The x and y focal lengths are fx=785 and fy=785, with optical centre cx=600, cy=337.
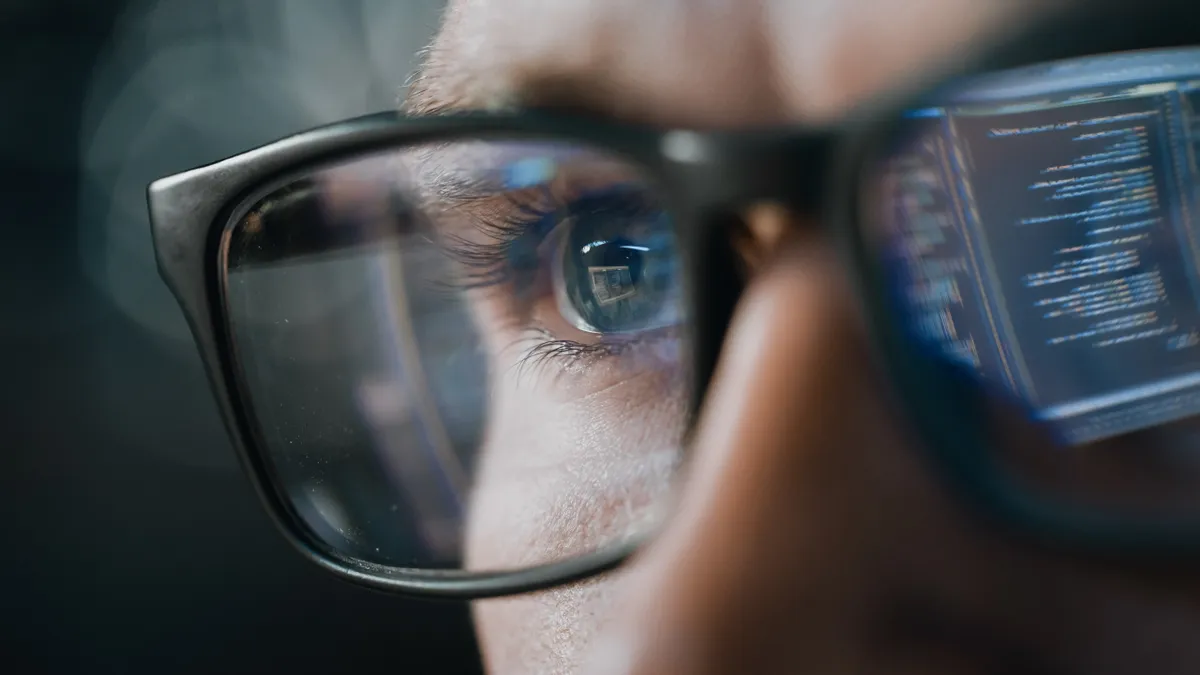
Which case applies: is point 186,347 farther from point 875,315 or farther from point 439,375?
point 875,315

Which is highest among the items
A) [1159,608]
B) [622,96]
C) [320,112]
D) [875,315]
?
[320,112]

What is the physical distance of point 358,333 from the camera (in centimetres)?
83

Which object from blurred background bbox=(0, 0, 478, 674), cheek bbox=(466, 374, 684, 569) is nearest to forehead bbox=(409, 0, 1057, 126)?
cheek bbox=(466, 374, 684, 569)

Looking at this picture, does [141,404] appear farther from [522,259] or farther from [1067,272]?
[1067,272]

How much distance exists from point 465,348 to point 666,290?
28 cm

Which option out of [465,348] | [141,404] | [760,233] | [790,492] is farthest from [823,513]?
[141,404]

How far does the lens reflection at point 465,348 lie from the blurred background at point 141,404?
24.1 inches

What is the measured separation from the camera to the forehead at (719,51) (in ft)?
1.20

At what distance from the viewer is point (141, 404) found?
4.31 ft

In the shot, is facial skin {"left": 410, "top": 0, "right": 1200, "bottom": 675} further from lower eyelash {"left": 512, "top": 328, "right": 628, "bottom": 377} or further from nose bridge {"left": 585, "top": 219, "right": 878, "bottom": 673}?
lower eyelash {"left": 512, "top": 328, "right": 628, "bottom": 377}

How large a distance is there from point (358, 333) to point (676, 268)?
0.48 meters

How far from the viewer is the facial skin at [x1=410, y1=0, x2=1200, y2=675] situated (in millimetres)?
388

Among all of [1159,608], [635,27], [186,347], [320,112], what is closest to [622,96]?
[635,27]

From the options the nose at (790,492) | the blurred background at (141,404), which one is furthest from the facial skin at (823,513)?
the blurred background at (141,404)
